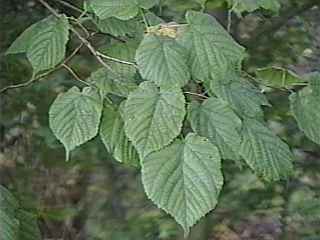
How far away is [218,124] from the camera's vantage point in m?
1.03

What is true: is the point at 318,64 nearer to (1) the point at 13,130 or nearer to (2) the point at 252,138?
(1) the point at 13,130

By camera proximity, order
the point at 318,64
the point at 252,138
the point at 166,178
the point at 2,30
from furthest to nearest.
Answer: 1. the point at 318,64
2. the point at 2,30
3. the point at 252,138
4. the point at 166,178

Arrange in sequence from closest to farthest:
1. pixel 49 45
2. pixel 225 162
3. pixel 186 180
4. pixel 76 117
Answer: pixel 186 180
pixel 76 117
pixel 49 45
pixel 225 162

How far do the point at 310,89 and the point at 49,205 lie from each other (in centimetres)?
233

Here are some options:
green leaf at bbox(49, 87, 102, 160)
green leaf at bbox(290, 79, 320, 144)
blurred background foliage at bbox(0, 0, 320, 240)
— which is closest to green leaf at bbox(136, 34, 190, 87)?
green leaf at bbox(49, 87, 102, 160)

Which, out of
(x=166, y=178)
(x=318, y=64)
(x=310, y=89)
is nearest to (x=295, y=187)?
(x=318, y=64)

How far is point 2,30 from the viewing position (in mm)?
2055

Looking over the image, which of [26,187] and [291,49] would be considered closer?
[291,49]

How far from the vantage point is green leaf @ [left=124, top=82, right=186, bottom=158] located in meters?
0.98

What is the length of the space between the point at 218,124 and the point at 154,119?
0.10 meters

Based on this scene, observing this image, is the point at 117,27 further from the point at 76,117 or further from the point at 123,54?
the point at 76,117

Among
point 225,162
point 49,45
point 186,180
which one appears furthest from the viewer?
point 225,162

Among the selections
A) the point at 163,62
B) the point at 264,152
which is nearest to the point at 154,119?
the point at 163,62

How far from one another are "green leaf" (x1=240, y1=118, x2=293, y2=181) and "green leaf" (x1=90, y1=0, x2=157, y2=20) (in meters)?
0.23
